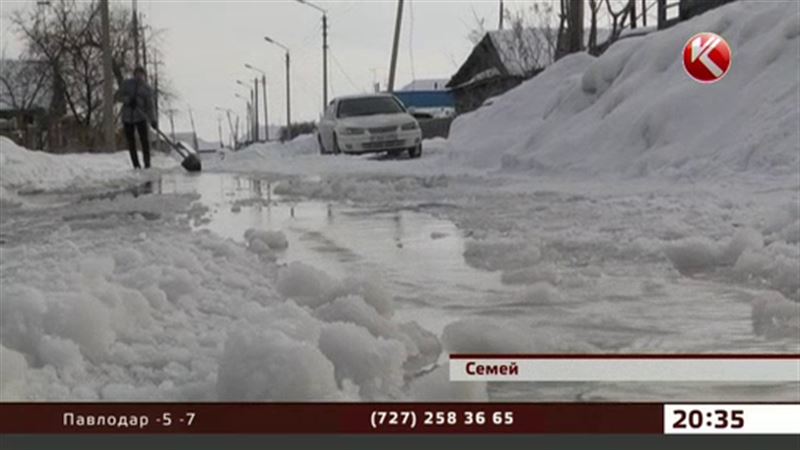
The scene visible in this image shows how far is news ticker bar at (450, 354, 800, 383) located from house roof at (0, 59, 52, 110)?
2.98ft

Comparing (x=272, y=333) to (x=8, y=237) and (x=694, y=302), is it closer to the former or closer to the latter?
(x=694, y=302)

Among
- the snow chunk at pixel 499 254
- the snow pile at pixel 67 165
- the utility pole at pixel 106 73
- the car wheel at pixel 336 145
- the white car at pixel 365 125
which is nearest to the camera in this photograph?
the utility pole at pixel 106 73

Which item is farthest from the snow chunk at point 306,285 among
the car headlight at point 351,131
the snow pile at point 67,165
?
the snow pile at point 67,165

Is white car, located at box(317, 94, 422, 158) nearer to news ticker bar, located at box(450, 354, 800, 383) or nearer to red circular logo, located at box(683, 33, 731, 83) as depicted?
red circular logo, located at box(683, 33, 731, 83)

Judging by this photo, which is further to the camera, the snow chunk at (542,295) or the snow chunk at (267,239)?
the snow chunk at (267,239)

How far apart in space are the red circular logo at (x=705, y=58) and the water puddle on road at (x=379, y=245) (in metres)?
0.53

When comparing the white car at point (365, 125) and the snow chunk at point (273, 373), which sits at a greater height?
the white car at point (365, 125)

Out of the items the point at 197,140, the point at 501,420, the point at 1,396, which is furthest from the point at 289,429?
the point at 197,140

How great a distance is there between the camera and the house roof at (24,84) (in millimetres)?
1828

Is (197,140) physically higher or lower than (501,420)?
higher

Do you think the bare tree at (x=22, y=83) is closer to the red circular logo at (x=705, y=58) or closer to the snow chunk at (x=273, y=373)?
the snow chunk at (x=273, y=373)

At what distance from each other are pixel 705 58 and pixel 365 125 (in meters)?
0.84

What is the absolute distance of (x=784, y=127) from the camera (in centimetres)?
498

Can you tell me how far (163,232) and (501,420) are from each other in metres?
1.90
